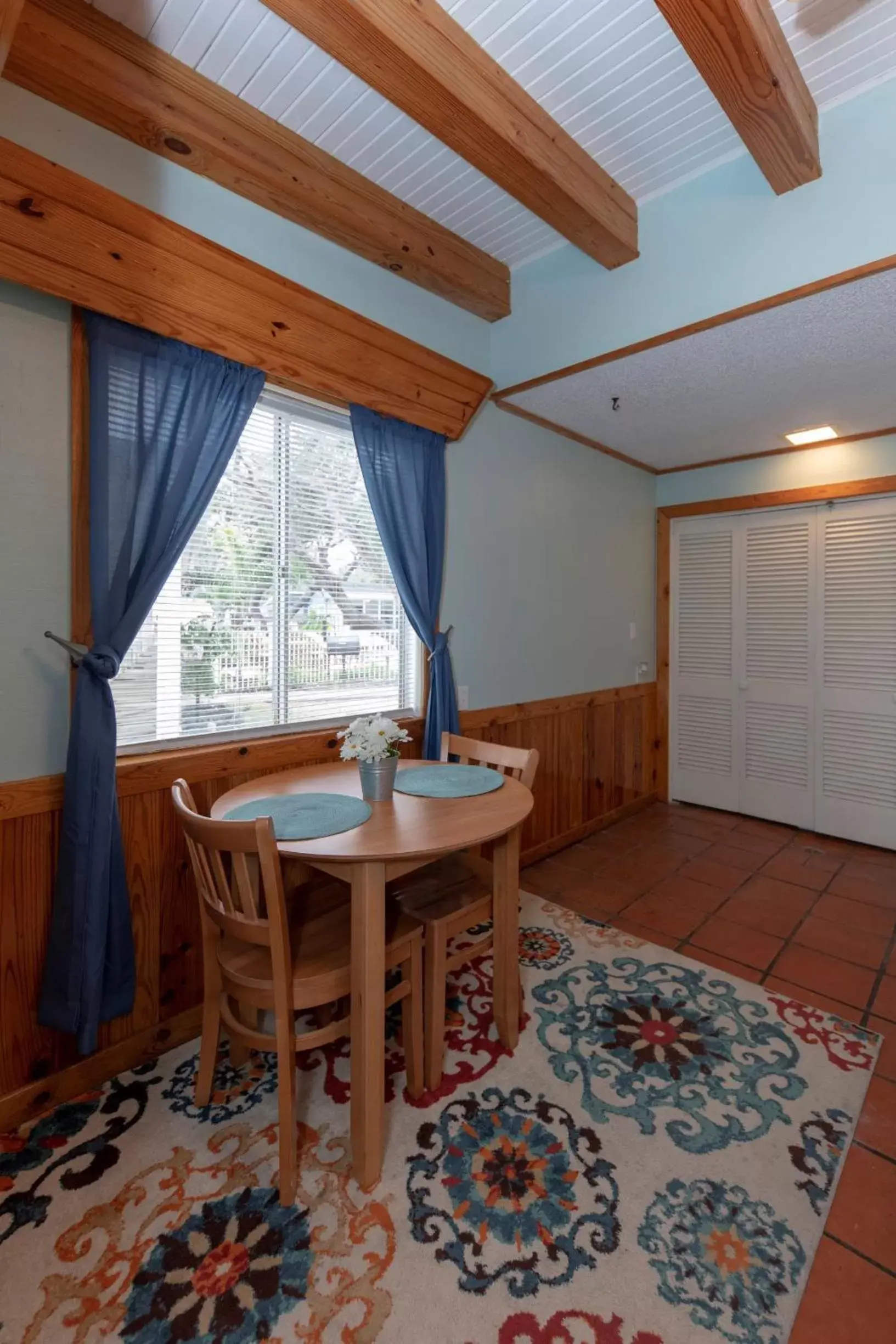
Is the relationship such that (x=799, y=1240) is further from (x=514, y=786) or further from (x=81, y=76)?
(x=81, y=76)

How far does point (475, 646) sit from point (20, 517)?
192 centimetres

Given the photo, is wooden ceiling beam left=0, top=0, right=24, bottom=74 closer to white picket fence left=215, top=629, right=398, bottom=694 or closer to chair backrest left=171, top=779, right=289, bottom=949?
white picket fence left=215, top=629, right=398, bottom=694

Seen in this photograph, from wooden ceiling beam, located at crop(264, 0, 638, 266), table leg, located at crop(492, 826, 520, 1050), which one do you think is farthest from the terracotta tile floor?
wooden ceiling beam, located at crop(264, 0, 638, 266)

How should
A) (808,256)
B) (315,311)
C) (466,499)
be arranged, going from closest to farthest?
(808,256) < (315,311) < (466,499)

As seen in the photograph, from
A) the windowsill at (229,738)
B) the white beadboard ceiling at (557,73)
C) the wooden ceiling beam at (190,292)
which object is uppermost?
the white beadboard ceiling at (557,73)

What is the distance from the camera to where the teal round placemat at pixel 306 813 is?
1.50 meters

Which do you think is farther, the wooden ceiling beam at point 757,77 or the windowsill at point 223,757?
the windowsill at point 223,757

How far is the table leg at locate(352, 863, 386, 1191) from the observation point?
4.55ft

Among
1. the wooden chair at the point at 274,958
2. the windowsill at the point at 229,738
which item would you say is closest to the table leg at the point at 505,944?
the wooden chair at the point at 274,958

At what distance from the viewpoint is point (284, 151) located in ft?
6.42

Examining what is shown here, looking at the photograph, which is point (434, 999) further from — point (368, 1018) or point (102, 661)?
point (102, 661)

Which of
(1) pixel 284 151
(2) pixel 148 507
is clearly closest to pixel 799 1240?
(2) pixel 148 507

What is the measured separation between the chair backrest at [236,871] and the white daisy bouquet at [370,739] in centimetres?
45

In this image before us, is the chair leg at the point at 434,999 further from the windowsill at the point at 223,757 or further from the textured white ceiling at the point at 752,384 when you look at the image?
the textured white ceiling at the point at 752,384
